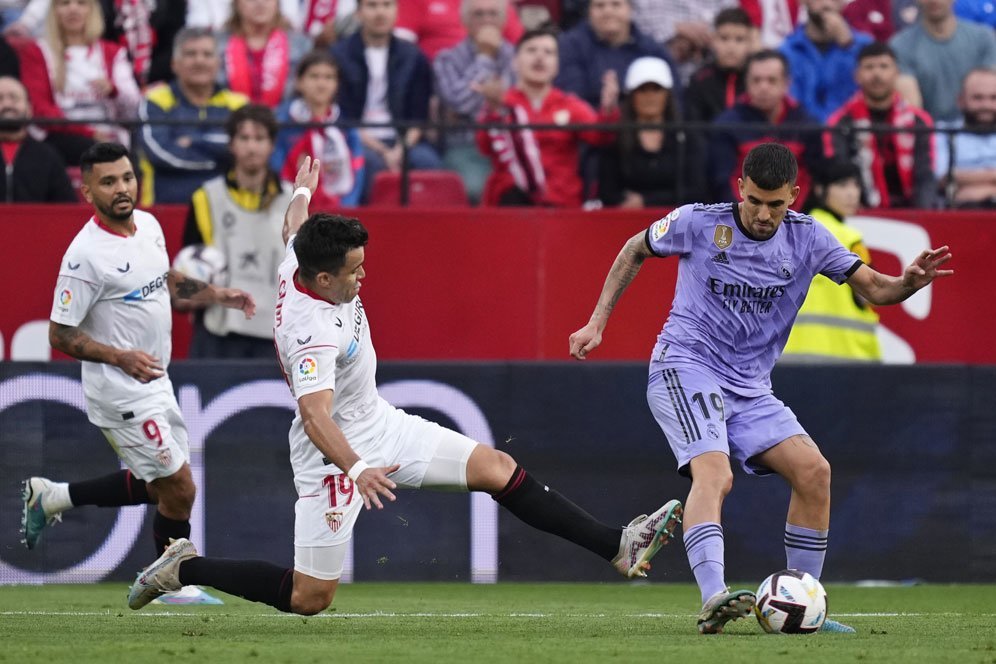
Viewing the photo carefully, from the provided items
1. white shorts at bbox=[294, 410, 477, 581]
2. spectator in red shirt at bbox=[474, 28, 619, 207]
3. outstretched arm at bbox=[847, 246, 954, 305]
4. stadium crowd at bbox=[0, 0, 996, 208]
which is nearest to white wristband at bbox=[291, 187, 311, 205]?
white shorts at bbox=[294, 410, 477, 581]

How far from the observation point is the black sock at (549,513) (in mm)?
7680

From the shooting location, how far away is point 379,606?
9.27m

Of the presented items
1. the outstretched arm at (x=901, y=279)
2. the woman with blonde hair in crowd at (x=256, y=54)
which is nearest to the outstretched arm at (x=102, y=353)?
the outstretched arm at (x=901, y=279)

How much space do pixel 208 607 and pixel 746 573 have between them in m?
3.62

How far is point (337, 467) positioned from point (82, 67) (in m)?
6.71

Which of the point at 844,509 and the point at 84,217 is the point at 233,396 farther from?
the point at 844,509

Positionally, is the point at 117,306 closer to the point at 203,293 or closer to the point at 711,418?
→ the point at 203,293

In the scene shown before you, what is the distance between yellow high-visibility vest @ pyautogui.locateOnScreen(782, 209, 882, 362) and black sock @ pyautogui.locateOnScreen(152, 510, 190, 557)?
14.6 ft

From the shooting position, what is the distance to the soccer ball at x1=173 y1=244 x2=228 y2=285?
11.7m

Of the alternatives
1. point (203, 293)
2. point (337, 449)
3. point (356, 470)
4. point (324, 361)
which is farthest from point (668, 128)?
point (356, 470)

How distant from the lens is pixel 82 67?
12922 millimetres

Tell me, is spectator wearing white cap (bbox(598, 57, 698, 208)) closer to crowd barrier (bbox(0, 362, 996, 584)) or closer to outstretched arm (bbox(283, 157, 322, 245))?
crowd barrier (bbox(0, 362, 996, 584))

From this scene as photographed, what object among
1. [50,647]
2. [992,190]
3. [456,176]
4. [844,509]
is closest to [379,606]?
[50,647]

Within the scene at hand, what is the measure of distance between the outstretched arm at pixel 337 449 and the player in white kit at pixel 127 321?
7.39ft
